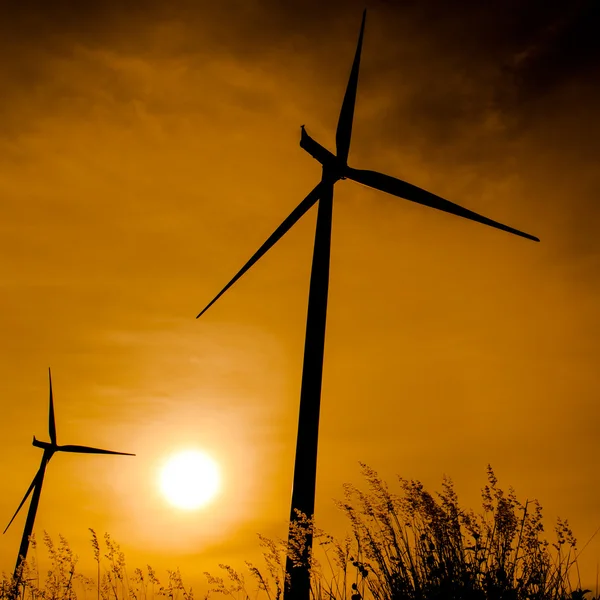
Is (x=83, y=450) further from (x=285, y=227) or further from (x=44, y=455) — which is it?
(x=285, y=227)

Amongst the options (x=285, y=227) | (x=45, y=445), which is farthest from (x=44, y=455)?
(x=285, y=227)

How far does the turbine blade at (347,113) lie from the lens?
2233 centimetres

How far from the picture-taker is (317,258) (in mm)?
16859

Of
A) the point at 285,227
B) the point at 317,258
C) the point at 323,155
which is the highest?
the point at 323,155

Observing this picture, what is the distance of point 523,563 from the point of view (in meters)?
11.0

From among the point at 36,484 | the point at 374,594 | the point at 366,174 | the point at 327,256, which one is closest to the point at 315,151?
the point at 366,174

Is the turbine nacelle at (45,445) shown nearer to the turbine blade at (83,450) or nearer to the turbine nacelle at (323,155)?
the turbine blade at (83,450)

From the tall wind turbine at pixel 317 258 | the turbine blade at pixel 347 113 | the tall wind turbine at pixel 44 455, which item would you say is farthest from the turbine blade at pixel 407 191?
the tall wind turbine at pixel 44 455

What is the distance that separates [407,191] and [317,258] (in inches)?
222

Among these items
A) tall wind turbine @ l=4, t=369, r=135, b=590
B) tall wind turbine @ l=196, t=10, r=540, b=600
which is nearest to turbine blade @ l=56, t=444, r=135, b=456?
tall wind turbine @ l=4, t=369, r=135, b=590

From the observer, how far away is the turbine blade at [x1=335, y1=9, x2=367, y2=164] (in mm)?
22328

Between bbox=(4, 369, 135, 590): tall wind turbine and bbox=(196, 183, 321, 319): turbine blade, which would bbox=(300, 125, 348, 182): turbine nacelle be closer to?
bbox=(196, 183, 321, 319): turbine blade

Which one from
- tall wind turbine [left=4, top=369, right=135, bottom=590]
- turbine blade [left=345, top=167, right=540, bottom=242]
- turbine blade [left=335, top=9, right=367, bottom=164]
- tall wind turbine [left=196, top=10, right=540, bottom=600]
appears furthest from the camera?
tall wind turbine [left=4, top=369, right=135, bottom=590]

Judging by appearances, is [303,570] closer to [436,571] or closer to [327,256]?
[436,571]
